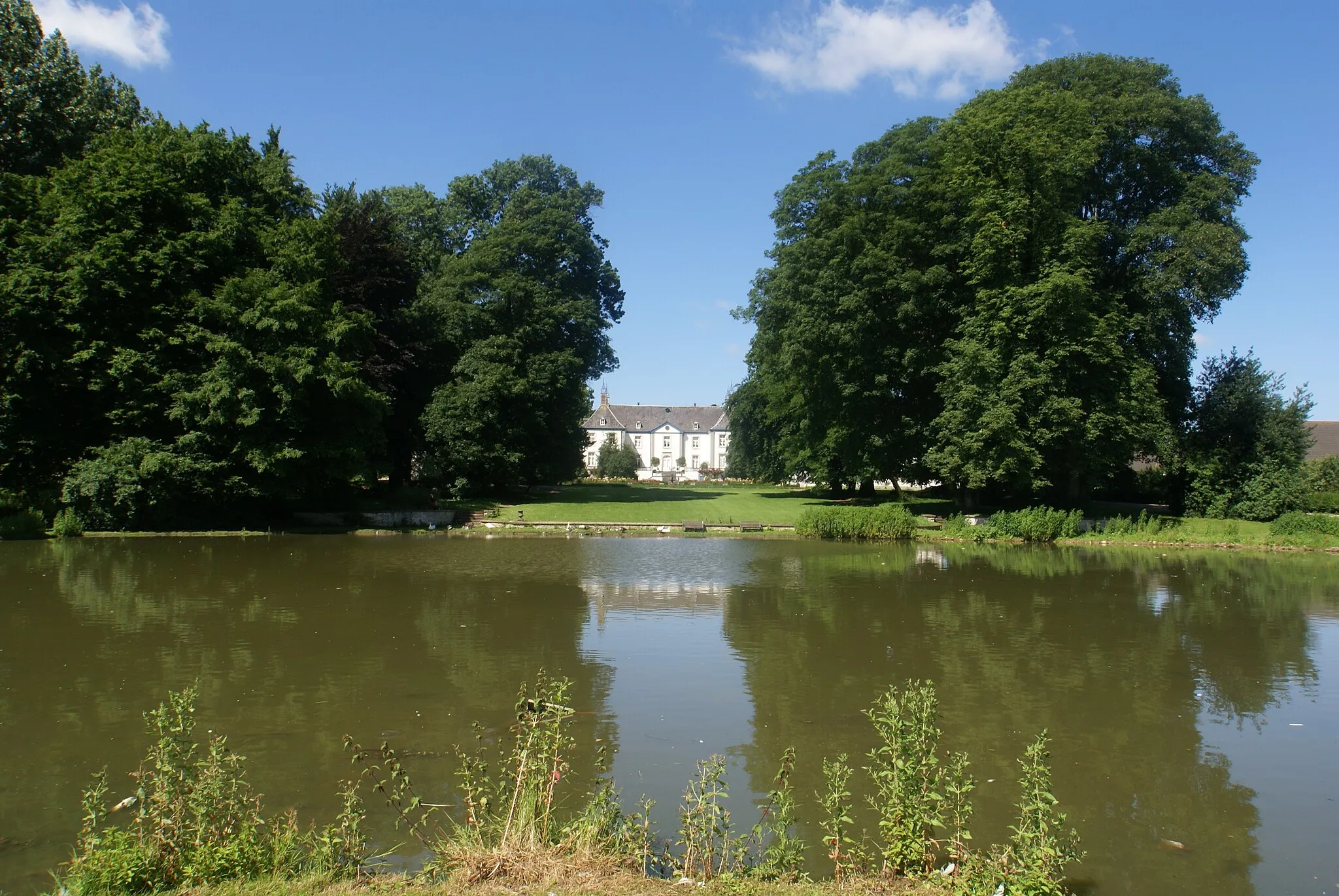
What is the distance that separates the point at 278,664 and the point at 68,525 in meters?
21.3

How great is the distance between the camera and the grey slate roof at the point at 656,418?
11956 centimetres

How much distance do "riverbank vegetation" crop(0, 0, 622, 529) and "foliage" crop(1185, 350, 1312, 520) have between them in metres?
27.3

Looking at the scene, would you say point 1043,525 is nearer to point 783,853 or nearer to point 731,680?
point 731,680

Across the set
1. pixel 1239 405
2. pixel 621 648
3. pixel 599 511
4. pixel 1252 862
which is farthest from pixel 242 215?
pixel 1239 405

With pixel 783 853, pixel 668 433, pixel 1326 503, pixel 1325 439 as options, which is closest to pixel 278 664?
pixel 783 853

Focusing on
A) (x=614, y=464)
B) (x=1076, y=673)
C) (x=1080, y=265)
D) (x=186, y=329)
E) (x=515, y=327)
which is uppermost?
(x=1080, y=265)

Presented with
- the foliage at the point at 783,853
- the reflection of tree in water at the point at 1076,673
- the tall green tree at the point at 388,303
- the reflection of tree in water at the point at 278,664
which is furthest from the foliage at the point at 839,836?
the tall green tree at the point at 388,303

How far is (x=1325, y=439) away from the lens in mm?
54094

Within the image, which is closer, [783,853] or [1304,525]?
[783,853]

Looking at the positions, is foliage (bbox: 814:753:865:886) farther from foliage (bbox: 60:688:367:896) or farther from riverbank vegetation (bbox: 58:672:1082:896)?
foliage (bbox: 60:688:367:896)

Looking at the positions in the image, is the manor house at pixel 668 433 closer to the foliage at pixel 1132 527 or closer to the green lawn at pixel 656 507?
the green lawn at pixel 656 507

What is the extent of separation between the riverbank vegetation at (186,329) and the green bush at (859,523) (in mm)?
14239

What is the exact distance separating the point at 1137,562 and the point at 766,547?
10.6 metres

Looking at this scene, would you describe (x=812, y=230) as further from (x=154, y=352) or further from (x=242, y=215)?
(x=154, y=352)
